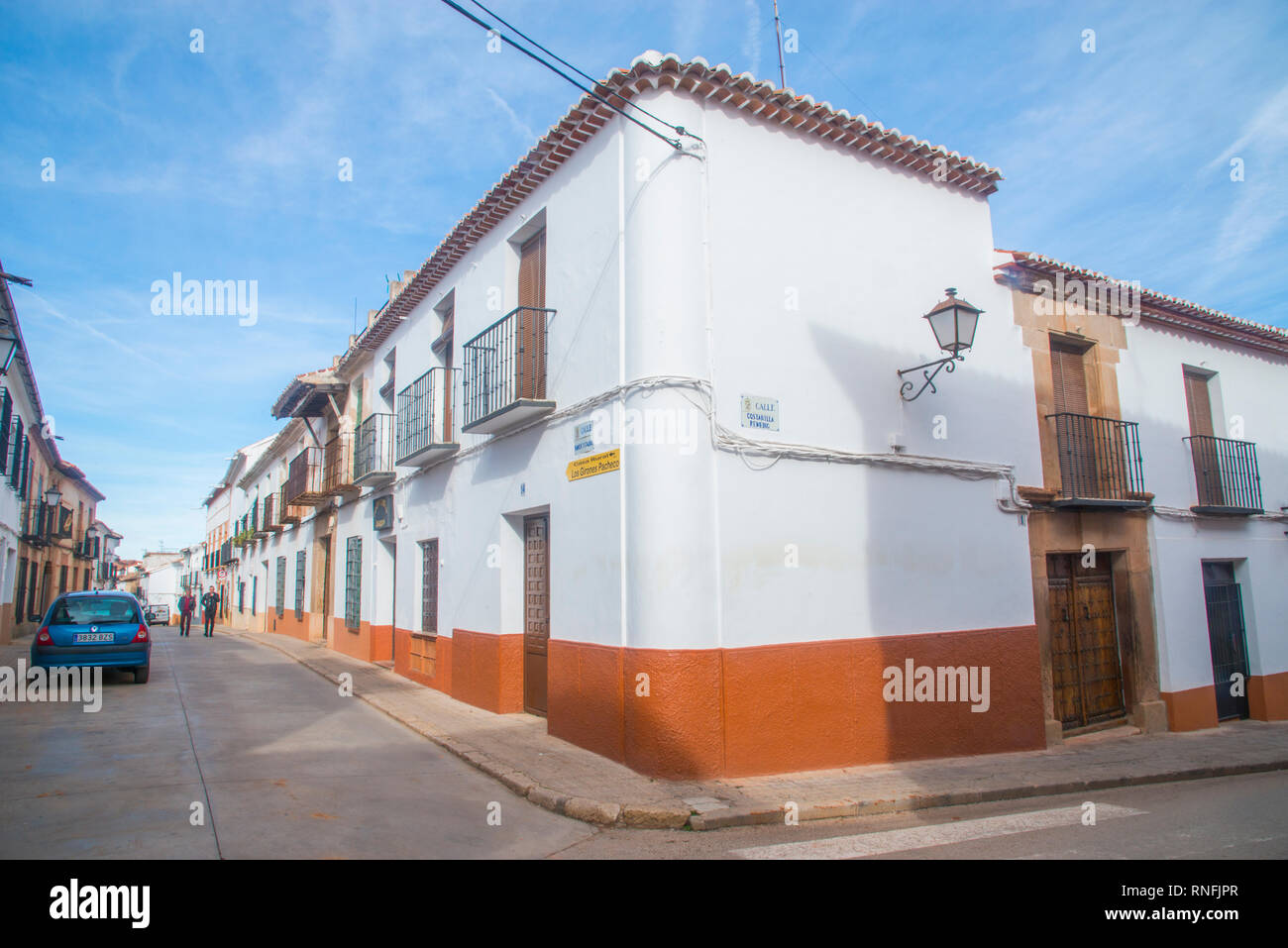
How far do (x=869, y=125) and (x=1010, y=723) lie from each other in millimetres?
5986

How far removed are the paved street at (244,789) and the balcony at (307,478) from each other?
25.3 feet

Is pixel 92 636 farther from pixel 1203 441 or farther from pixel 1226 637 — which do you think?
pixel 1203 441

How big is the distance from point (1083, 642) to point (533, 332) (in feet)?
23.2

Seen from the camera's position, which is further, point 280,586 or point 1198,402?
point 280,586

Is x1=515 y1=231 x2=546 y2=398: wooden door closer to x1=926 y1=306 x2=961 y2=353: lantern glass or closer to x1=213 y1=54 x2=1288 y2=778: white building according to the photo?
x1=213 y1=54 x2=1288 y2=778: white building

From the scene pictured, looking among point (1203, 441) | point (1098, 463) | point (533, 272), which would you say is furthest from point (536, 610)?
point (1203, 441)

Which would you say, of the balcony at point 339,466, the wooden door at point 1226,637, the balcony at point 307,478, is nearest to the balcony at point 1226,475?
the wooden door at point 1226,637

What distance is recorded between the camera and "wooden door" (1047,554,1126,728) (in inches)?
341

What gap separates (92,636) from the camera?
1058 cm

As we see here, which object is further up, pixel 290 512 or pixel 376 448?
pixel 376 448

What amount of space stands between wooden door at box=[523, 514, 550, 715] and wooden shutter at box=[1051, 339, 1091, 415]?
243 inches

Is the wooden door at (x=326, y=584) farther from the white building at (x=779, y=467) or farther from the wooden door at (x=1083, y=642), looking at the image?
the wooden door at (x=1083, y=642)

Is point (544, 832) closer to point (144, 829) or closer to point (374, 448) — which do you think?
point (144, 829)
